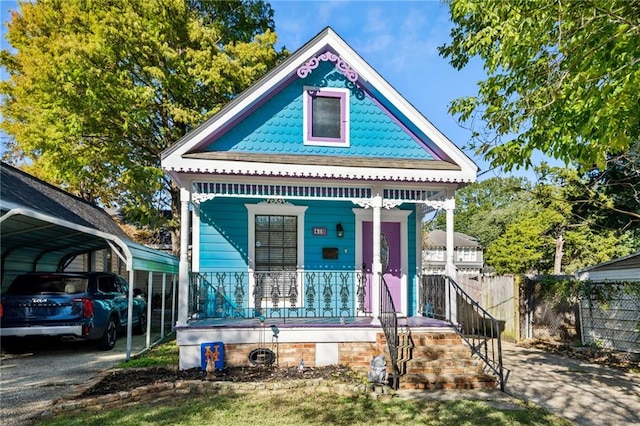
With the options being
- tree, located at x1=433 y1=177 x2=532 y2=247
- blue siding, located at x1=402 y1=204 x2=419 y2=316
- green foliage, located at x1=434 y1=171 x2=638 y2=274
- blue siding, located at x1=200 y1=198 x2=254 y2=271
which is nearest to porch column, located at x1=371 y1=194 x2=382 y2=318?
blue siding, located at x1=402 y1=204 x2=419 y2=316

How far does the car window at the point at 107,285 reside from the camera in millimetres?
10047

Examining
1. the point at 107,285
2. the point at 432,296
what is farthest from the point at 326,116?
the point at 107,285

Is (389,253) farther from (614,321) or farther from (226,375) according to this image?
(614,321)

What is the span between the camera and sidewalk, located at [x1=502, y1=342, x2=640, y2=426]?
5957 millimetres

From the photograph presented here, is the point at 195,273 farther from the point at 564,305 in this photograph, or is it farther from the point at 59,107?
the point at 564,305

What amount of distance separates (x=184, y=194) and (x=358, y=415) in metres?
5.21

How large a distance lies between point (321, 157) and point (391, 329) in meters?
3.73

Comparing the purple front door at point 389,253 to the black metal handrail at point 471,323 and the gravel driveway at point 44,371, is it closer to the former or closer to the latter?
the black metal handrail at point 471,323

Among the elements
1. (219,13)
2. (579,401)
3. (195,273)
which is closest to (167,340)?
(195,273)

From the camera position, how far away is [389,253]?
1062 centimetres

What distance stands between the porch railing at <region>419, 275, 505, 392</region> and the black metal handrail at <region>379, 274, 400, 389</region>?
1.36 metres

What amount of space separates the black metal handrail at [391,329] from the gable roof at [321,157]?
231cm

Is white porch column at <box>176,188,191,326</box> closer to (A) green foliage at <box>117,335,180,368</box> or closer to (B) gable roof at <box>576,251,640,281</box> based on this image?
(A) green foliage at <box>117,335,180,368</box>

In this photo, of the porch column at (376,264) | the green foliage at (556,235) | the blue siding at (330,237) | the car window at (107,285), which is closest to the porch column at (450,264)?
the porch column at (376,264)
